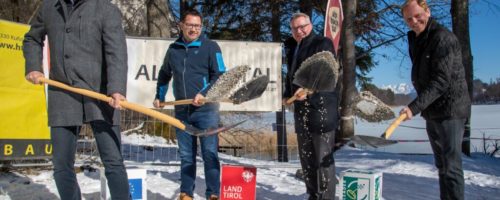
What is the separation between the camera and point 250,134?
10.5m

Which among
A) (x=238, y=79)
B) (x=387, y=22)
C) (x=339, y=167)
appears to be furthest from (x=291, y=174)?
(x=387, y=22)

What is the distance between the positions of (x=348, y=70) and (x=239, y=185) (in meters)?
4.86

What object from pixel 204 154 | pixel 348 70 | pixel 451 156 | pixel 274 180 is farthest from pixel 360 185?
pixel 348 70

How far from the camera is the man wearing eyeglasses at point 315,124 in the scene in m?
3.39

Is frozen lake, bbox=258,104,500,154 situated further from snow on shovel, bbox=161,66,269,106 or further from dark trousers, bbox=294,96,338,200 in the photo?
dark trousers, bbox=294,96,338,200

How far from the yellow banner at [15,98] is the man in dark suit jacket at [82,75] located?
194 cm

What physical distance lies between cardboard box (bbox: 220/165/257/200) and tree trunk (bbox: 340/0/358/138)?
4299 millimetres

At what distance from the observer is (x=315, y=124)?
339 cm

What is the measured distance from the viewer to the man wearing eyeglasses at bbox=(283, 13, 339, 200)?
11.1ft

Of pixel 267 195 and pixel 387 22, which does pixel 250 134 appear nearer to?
pixel 387 22

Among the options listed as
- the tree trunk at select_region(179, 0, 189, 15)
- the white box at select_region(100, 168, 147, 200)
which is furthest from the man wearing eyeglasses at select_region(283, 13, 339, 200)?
the tree trunk at select_region(179, 0, 189, 15)

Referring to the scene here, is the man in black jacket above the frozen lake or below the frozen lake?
above

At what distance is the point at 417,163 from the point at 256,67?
8.77 feet

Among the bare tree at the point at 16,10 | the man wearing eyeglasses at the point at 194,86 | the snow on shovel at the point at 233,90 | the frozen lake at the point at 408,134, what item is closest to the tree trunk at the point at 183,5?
the frozen lake at the point at 408,134
